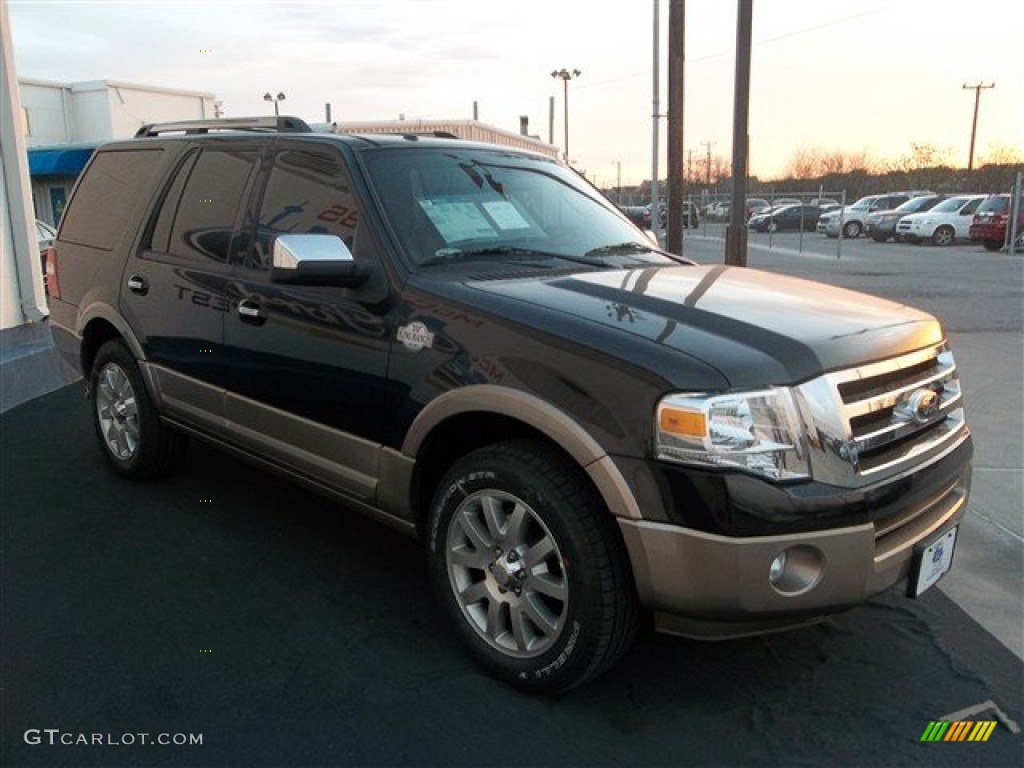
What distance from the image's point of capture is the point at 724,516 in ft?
7.95

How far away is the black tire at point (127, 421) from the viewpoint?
4.72m

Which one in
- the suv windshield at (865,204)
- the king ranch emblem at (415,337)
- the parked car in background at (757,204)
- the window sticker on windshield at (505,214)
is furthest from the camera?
the parked car in background at (757,204)

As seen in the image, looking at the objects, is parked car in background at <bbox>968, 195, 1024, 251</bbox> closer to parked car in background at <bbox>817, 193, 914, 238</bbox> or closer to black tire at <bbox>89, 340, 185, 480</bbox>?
parked car in background at <bbox>817, 193, 914, 238</bbox>

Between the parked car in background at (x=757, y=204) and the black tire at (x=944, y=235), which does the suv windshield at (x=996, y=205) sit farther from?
the parked car in background at (x=757, y=204)

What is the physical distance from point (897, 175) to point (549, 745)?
64127 mm

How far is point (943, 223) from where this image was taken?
28.8m

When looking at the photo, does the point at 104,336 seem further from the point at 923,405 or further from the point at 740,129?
the point at 740,129

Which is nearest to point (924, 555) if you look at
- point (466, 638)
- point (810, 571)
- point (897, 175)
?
point (810, 571)

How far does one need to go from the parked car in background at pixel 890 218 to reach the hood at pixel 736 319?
30.2 m

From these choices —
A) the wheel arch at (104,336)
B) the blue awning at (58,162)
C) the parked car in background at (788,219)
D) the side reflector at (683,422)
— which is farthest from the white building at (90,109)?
the side reflector at (683,422)

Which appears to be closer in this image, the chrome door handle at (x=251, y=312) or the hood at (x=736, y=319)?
the hood at (x=736, y=319)

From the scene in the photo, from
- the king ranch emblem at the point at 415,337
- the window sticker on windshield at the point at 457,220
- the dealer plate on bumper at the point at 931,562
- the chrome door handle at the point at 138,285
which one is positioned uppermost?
the window sticker on windshield at the point at 457,220

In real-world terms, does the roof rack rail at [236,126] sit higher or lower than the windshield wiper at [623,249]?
higher

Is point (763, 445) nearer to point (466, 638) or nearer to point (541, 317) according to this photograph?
point (541, 317)
